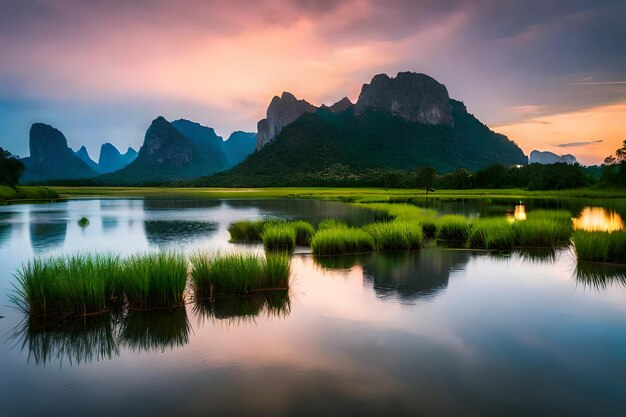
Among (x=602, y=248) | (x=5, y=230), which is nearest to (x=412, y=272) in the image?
(x=602, y=248)

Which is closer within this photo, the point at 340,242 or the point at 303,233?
the point at 340,242

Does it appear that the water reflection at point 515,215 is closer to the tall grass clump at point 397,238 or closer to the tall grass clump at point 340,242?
the tall grass clump at point 397,238

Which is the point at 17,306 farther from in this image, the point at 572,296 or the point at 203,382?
the point at 572,296

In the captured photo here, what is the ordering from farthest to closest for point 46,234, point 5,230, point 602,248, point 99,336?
point 5,230
point 46,234
point 602,248
point 99,336

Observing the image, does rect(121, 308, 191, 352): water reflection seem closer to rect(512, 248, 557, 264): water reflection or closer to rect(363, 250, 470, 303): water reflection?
rect(363, 250, 470, 303): water reflection

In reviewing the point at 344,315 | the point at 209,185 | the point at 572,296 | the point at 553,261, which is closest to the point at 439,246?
the point at 553,261

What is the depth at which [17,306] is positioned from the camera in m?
13.0

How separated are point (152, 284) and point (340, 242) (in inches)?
431

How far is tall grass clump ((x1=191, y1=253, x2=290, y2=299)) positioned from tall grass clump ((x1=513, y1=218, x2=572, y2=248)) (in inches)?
600

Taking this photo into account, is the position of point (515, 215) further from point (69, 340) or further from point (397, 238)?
point (69, 340)

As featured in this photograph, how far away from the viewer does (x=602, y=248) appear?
1911cm

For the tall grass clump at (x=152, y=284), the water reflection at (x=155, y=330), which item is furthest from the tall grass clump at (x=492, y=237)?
the water reflection at (x=155, y=330)

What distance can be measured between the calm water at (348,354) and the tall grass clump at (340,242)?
498 cm

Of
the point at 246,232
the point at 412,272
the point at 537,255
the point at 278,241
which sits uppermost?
the point at 246,232
